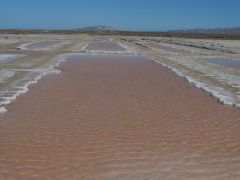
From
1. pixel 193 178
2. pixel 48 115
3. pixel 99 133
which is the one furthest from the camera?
pixel 48 115

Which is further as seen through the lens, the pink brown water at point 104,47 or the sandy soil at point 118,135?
the pink brown water at point 104,47

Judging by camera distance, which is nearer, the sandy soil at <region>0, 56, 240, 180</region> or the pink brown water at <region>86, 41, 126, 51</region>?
the sandy soil at <region>0, 56, 240, 180</region>

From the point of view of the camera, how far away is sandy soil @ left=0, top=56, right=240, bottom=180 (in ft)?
19.2

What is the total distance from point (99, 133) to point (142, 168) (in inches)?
84.2

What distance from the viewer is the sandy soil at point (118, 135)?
19.2 feet

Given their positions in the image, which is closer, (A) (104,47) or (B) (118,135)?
(B) (118,135)

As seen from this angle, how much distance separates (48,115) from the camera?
31.0ft

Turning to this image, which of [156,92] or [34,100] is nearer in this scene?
[34,100]

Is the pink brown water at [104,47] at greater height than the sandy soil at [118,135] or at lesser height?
lesser

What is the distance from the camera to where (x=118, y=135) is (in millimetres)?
7816

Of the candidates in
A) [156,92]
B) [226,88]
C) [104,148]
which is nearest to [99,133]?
[104,148]

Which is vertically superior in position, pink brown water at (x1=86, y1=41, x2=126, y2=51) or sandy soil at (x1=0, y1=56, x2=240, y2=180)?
sandy soil at (x1=0, y1=56, x2=240, y2=180)

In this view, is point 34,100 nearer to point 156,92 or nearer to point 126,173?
point 156,92

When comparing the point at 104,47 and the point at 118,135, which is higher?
the point at 118,135
